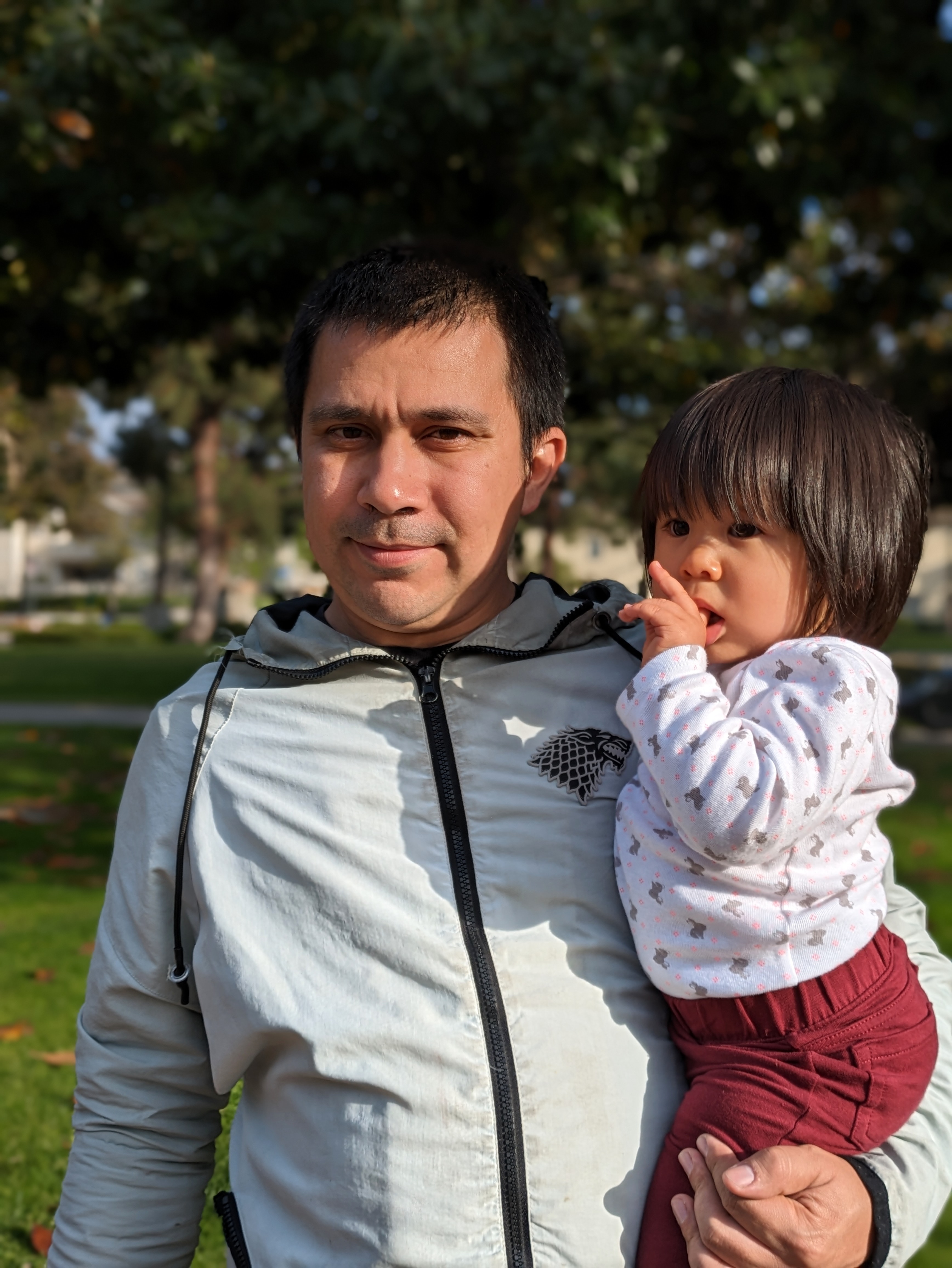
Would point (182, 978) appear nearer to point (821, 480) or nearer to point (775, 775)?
point (775, 775)

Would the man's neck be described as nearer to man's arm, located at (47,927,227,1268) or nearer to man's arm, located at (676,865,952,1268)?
man's arm, located at (47,927,227,1268)

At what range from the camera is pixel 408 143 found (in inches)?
233

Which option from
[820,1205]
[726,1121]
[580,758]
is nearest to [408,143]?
[580,758]

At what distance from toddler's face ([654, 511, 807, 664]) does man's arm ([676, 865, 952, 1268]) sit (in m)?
0.75

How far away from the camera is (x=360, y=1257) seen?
1688mm

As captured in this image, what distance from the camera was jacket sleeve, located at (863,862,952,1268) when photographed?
68.9 inches

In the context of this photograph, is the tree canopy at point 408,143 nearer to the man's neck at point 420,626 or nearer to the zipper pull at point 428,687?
the man's neck at point 420,626

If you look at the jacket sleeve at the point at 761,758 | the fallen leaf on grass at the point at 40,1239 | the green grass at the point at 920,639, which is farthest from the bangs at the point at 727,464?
the green grass at the point at 920,639

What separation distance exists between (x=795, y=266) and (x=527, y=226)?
907 cm

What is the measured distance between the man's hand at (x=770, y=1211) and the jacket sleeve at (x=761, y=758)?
0.41 metres

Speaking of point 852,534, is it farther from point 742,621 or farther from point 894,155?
point 894,155

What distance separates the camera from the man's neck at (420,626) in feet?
6.73

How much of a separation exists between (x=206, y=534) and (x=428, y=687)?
106 feet

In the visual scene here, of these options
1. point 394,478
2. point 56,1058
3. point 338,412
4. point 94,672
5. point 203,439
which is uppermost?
point 203,439
